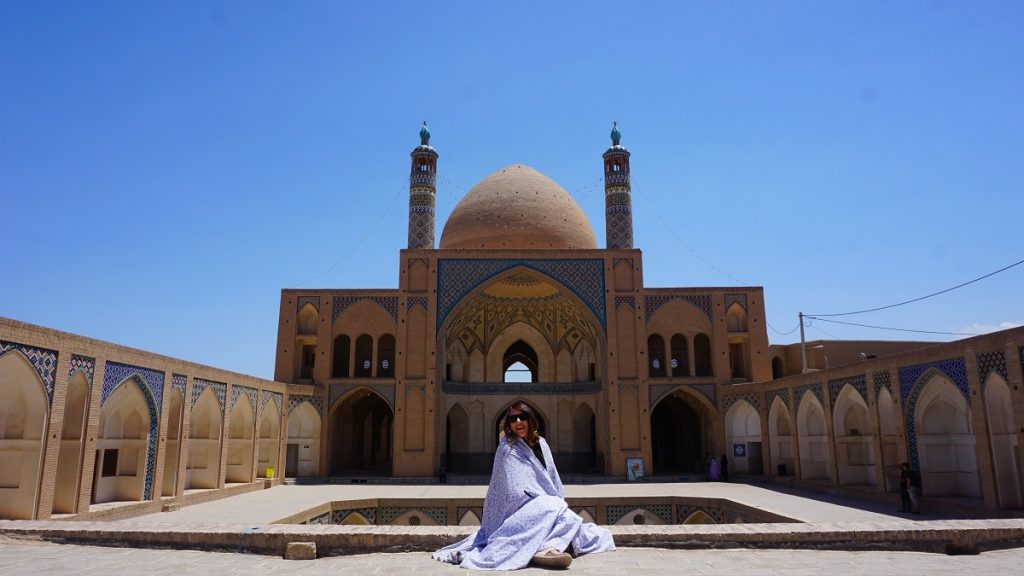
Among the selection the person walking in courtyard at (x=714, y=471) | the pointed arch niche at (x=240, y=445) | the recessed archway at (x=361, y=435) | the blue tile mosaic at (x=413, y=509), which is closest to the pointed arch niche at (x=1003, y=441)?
the person walking in courtyard at (x=714, y=471)

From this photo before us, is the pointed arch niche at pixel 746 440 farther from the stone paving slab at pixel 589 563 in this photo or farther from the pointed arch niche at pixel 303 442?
the stone paving slab at pixel 589 563

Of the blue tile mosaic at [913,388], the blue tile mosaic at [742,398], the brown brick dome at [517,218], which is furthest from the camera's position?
the brown brick dome at [517,218]

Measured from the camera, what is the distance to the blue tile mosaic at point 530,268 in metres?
19.5

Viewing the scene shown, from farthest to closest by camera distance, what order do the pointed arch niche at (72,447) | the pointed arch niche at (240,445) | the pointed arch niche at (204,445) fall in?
1. the pointed arch niche at (240,445)
2. the pointed arch niche at (204,445)
3. the pointed arch niche at (72,447)

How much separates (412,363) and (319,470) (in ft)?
11.8

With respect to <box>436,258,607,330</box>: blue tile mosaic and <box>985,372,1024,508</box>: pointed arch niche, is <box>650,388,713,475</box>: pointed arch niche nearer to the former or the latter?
<box>436,258,607,330</box>: blue tile mosaic

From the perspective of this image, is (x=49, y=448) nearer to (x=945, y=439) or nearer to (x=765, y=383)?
(x=945, y=439)

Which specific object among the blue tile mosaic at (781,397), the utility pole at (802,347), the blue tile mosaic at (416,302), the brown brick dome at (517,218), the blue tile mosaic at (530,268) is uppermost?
the brown brick dome at (517,218)

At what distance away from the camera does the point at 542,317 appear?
23.2m

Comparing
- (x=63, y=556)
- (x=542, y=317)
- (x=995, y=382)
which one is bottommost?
(x=63, y=556)

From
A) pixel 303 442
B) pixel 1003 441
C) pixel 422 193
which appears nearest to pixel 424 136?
pixel 422 193

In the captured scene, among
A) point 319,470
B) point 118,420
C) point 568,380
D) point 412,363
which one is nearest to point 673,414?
point 568,380

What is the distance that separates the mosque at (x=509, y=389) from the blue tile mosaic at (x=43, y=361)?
0.03 metres

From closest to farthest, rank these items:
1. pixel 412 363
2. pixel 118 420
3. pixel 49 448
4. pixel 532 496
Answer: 1. pixel 532 496
2. pixel 49 448
3. pixel 118 420
4. pixel 412 363
